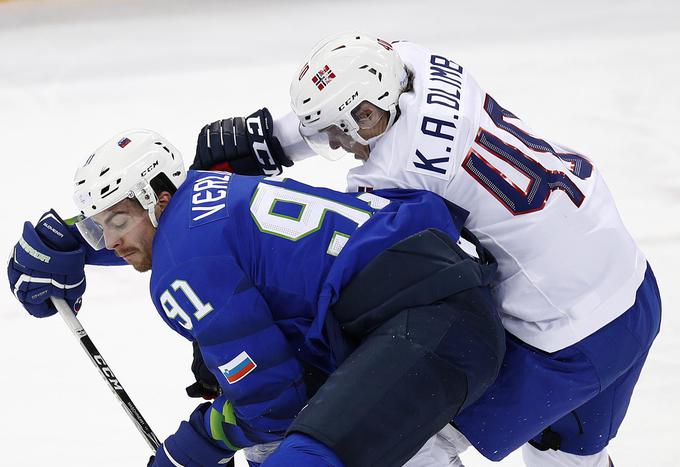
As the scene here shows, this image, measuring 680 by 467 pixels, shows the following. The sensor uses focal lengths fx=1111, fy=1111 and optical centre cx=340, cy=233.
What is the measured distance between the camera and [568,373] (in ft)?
7.52

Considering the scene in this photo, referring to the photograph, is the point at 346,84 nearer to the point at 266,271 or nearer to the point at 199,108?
the point at 266,271

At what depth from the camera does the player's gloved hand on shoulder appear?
97.2 inches

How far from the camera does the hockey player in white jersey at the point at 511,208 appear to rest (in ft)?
7.20

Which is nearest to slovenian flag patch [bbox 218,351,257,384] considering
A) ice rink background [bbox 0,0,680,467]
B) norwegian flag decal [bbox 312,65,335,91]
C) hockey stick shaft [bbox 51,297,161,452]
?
norwegian flag decal [bbox 312,65,335,91]

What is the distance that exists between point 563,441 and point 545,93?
2505mm

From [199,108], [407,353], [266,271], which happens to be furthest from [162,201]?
[199,108]

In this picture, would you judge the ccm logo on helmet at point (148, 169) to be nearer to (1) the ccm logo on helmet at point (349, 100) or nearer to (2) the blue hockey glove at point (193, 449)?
(1) the ccm logo on helmet at point (349, 100)

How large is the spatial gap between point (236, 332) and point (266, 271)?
133mm

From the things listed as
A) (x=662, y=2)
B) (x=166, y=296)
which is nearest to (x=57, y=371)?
(x=166, y=296)

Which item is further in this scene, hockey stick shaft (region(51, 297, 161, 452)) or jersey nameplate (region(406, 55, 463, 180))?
hockey stick shaft (region(51, 297, 161, 452))

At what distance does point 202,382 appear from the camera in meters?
2.44

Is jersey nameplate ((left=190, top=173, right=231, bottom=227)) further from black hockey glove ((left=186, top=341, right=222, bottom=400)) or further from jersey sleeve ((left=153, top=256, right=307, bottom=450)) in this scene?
black hockey glove ((left=186, top=341, right=222, bottom=400))

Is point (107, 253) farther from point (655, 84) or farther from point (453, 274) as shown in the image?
point (655, 84)

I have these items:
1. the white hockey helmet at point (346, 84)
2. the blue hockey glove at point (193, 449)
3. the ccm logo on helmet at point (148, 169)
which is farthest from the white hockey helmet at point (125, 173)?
the blue hockey glove at point (193, 449)
